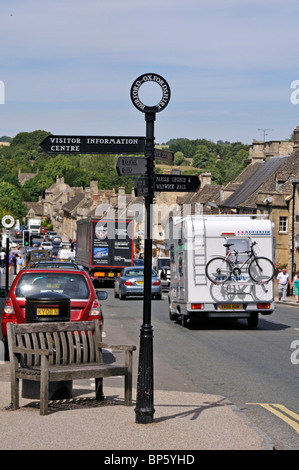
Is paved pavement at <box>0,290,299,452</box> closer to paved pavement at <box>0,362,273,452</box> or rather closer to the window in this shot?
paved pavement at <box>0,362,273,452</box>

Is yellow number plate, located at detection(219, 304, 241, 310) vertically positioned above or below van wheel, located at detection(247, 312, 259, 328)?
above

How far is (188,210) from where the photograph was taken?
8831 centimetres

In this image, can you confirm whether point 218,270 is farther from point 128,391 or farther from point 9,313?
point 128,391

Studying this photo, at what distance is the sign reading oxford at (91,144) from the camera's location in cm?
926

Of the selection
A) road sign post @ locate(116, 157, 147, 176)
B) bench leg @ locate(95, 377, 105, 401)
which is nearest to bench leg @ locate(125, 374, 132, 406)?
bench leg @ locate(95, 377, 105, 401)

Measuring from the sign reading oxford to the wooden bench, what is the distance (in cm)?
229

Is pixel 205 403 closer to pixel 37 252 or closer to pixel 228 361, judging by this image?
pixel 228 361

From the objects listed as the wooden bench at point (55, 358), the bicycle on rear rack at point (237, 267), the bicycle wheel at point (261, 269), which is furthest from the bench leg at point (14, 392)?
the bicycle wheel at point (261, 269)

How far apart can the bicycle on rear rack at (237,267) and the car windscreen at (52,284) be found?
7.73 meters

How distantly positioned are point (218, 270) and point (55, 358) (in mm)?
12527

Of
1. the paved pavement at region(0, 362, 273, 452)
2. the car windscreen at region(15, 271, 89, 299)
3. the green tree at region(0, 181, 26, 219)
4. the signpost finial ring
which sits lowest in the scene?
the paved pavement at region(0, 362, 273, 452)

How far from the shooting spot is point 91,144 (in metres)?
9.37

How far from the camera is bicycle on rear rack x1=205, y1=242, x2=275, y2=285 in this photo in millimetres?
22578

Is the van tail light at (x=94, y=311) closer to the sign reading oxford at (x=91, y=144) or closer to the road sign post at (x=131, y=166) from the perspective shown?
the road sign post at (x=131, y=166)
